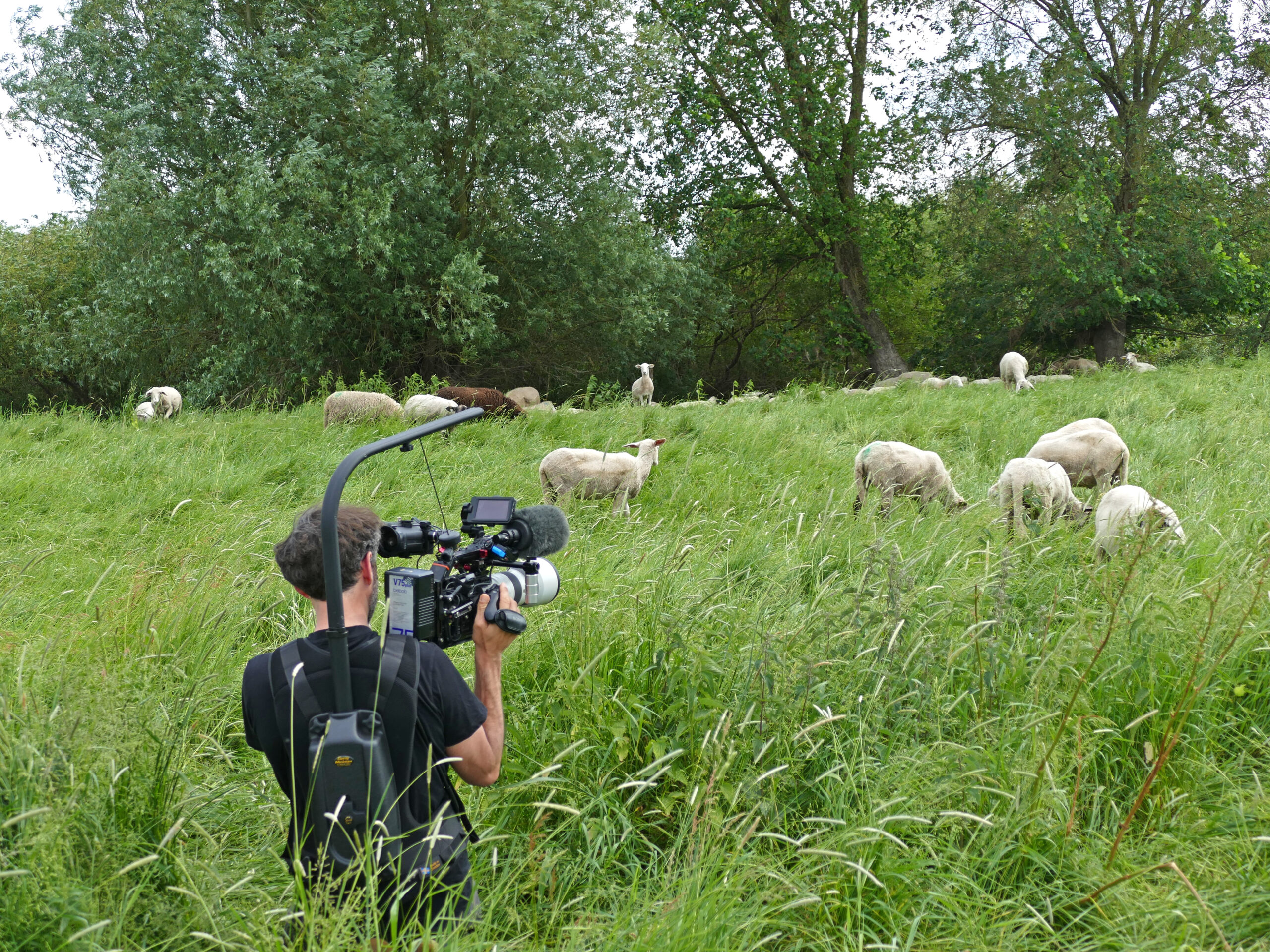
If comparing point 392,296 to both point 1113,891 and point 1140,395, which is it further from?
point 1113,891

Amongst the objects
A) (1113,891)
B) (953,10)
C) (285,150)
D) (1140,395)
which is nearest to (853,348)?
(953,10)

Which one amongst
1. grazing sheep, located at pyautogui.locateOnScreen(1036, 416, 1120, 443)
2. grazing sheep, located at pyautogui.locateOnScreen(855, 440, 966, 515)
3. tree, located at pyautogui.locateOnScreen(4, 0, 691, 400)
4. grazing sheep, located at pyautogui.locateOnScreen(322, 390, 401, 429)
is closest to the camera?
grazing sheep, located at pyautogui.locateOnScreen(855, 440, 966, 515)

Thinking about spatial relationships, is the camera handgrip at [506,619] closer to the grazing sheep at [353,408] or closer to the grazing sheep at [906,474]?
the grazing sheep at [906,474]

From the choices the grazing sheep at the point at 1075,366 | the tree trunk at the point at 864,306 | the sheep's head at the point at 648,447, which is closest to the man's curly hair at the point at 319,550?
the sheep's head at the point at 648,447

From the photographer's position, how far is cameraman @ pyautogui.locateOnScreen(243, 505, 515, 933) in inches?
84.0

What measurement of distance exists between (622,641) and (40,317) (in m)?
20.5

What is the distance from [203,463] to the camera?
27.2 feet

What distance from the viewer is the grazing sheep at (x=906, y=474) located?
703 centimetres

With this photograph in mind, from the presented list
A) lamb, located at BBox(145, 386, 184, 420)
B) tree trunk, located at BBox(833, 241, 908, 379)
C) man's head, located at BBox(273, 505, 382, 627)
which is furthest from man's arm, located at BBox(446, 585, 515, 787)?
tree trunk, located at BBox(833, 241, 908, 379)

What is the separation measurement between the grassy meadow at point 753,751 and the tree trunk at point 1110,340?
17201 mm

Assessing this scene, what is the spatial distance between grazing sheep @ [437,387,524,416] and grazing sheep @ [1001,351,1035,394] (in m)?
8.57

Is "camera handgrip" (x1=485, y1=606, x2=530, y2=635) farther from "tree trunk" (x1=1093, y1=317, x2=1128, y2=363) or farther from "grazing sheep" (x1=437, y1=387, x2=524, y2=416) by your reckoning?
"tree trunk" (x1=1093, y1=317, x2=1128, y2=363)

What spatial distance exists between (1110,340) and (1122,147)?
14.5 ft

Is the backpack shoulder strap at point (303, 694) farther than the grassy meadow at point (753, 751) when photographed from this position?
No
